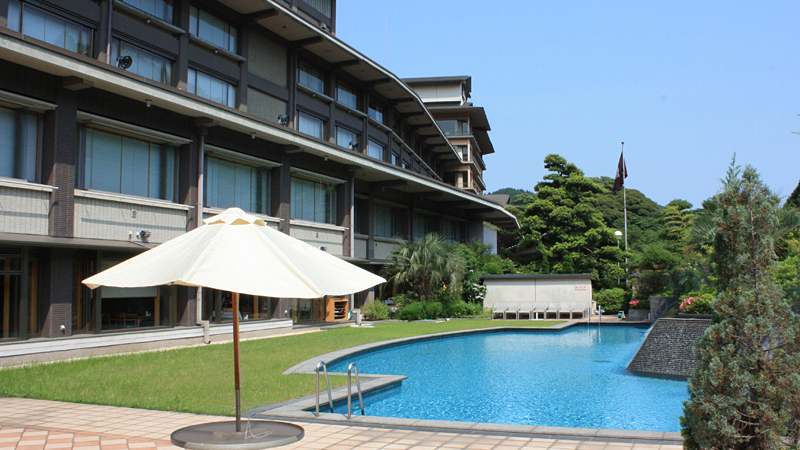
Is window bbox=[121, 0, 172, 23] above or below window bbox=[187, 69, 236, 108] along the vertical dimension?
above

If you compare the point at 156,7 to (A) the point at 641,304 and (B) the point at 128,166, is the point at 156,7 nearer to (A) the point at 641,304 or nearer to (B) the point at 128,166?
(B) the point at 128,166

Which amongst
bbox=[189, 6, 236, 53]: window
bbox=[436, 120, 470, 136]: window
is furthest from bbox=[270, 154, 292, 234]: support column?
bbox=[436, 120, 470, 136]: window

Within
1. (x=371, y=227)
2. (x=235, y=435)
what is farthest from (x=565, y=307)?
(x=235, y=435)

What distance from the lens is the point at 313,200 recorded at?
2542 cm

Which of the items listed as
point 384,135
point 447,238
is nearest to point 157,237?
point 384,135

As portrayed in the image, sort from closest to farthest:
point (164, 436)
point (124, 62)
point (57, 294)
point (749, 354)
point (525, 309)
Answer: point (749, 354)
point (164, 436)
point (57, 294)
point (124, 62)
point (525, 309)

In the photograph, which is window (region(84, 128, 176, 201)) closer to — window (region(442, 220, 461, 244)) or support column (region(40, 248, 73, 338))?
support column (region(40, 248, 73, 338))

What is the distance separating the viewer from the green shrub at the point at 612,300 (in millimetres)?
30719

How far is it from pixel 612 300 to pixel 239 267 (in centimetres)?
2835

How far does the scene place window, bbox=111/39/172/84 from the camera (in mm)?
17341

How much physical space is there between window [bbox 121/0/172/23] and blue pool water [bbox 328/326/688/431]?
1199 centimetres

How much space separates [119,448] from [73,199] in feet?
35.0

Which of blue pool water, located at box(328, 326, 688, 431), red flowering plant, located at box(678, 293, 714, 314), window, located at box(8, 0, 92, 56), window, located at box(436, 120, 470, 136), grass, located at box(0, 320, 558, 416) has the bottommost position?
blue pool water, located at box(328, 326, 688, 431)

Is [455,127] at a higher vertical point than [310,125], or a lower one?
higher
